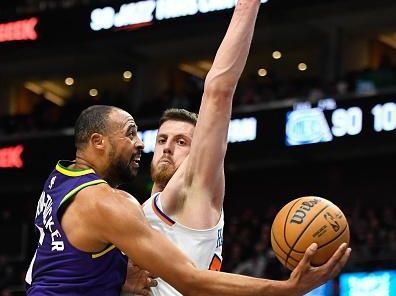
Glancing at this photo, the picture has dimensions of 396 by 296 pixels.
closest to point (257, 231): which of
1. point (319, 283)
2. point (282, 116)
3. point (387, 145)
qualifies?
point (282, 116)

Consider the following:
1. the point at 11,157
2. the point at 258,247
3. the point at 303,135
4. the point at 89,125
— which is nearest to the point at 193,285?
the point at 89,125

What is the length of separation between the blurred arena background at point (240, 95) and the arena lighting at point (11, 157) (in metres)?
0.02

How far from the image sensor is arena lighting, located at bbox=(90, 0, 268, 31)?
72.4 feet

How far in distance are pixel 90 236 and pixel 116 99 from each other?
856 inches

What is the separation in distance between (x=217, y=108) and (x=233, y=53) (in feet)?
0.95

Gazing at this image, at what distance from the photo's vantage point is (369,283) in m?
15.9

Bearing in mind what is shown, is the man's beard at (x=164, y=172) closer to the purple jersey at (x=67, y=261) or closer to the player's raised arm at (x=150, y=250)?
the purple jersey at (x=67, y=261)

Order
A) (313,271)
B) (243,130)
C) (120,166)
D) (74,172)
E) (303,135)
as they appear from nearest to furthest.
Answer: (313,271)
(74,172)
(120,166)
(303,135)
(243,130)

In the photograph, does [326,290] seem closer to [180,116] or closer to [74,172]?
[180,116]

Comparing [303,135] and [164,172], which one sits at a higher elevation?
[164,172]

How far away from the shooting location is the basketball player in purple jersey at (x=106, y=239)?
186 inches

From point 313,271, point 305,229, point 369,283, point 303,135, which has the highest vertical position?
point 305,229

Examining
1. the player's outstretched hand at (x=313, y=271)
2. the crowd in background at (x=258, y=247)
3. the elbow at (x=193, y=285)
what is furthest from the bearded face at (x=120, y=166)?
the crowd in background at (x=258, y=247)

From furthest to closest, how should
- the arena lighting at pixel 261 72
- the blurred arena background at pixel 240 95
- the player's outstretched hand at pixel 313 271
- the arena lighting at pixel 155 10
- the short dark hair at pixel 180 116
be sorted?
the arena lighting at pixel 261 72 < the arena lighting at pixel 155 10 < the blurred arena background at pixel 240 95 < the short dark hair at pixel 180 116 < the player's outstretched hand at pixel 313 271
